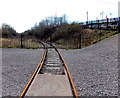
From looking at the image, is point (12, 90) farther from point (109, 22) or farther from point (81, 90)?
point (109, 22)

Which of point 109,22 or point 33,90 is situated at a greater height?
point 109,22

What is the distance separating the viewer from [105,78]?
23.1 feet

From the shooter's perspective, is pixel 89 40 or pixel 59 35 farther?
pixel 59 35

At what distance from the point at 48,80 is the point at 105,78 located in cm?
217

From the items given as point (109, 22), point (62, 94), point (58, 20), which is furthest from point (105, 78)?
point (58, 20)

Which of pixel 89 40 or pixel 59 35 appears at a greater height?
pixel 59 35

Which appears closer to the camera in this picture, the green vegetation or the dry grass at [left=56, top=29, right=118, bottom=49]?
the dry grass at [left=56, top=29, right=118, bottom=49]

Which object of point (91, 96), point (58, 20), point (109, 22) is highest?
point (58, 20)

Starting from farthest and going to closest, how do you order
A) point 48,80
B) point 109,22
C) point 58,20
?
1. point 58,20
2. point 109,22
3. point 48,80

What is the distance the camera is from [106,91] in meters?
5.52

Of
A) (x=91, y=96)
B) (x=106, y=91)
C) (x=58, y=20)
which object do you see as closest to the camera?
(x=91, y=96)

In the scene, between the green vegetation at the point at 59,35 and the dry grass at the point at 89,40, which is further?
the green vegetation at the point at 59,35

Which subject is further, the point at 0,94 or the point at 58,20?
the point at 58,20

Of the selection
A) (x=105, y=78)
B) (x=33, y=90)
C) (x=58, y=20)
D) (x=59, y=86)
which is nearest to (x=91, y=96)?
(x=59, y=86)
